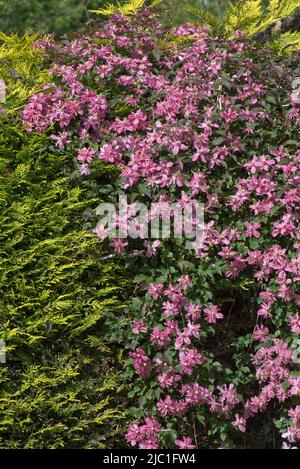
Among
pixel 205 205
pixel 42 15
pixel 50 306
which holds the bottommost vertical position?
pixel 50 306

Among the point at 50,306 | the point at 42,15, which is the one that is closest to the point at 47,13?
the point at 42,15

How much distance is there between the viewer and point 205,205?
121 inches

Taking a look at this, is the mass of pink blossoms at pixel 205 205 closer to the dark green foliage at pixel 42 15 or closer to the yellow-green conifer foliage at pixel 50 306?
the yellow-green conifer foliage at pixel 50 306

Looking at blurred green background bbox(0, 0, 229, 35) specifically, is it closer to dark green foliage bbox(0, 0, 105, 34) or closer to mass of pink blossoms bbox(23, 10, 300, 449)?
dark green foliage bbox(0, 0, 105, 34)

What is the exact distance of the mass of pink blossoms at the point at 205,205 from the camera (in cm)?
298

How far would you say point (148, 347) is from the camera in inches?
119

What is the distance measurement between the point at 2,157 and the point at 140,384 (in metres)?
1.10

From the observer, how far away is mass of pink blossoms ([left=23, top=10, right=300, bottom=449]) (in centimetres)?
298

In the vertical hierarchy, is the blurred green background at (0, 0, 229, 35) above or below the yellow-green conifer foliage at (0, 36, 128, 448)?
above

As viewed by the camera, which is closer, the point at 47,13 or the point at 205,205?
the point at 205,205

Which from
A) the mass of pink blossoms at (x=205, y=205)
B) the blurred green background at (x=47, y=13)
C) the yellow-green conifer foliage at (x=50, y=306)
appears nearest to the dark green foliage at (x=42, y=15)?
the blurred green background at (x=47, y=13)

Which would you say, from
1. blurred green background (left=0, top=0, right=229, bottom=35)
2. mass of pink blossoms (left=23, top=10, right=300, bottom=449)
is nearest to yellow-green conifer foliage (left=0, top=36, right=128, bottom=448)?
mass of pink blossoms (left=23, top=10, right=300, bottom=449)

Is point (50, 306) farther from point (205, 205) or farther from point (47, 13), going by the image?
point (47, 13)

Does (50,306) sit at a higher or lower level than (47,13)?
lower
